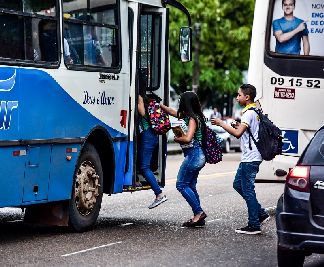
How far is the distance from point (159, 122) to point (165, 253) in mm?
3088

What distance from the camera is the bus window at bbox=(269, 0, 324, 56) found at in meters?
16.0

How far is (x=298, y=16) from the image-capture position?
1616 centimetres

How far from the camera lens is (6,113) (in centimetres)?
1145

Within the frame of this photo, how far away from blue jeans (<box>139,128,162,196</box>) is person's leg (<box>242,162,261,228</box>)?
5.04ft

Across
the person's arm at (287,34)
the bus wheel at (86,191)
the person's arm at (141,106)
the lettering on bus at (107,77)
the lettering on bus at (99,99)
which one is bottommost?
the bus wheel at (86,191)

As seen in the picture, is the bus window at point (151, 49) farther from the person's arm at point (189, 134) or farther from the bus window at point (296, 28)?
the bus window at point (296, 28)

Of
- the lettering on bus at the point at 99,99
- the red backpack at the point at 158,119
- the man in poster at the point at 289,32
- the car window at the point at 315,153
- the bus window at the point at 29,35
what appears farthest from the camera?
the man in poster at the point at 289,32

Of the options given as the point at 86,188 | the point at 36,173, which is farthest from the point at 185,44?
the point at 36,173

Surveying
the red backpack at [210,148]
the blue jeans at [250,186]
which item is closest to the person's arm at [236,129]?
the blue jeans at [250,186]

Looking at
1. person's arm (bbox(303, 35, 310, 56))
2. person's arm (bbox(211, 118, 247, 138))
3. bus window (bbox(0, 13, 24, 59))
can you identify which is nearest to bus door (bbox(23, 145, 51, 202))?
bus window (bbox(0, 13, 24, 59))

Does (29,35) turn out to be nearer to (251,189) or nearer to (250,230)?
(251,189)

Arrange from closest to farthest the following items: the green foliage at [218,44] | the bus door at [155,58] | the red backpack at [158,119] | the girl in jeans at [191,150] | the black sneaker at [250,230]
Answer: the black sneaker at [250,230], the girl in jeans at [191,150], the red backpack at [158,119], the bus door at [155,58], the green foliage at [218,44]

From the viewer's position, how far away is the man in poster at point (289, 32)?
16125 mm

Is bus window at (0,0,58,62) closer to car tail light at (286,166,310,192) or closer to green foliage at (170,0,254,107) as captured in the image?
car tail light at (286,166,310,192)
